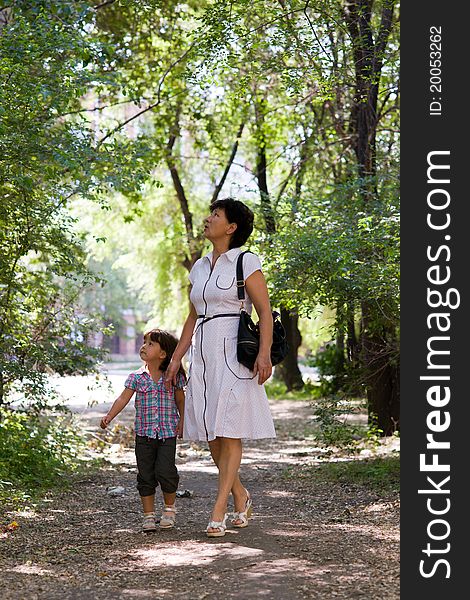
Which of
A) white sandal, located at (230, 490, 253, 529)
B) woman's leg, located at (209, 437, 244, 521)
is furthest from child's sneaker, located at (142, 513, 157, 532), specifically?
woman's leg, located at (209, 437, 244, 521)

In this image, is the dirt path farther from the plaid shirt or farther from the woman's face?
the woman's face

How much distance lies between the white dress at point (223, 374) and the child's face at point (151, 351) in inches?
18.6

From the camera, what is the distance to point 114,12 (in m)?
16.5

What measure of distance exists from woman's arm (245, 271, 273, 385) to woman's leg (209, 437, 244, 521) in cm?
45

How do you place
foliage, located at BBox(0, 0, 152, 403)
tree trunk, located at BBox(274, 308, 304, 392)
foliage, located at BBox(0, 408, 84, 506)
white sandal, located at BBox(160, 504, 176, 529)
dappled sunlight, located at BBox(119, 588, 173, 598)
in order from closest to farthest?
1. dappled sunlight, located at BBox(119, 588, 173, 598)
2. white sandal, located at BBox(160, 504, 176, 529)
3. foliage, located at BBox(0, 0, 152, 403)
4. foliage, located at BBox(0, 408, 84, 506)
5. tree trunk, located at BBox(274, 308, 304, 392)

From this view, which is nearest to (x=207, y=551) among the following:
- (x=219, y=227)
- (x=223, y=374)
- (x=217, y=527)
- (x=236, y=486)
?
(x=217, y=527)

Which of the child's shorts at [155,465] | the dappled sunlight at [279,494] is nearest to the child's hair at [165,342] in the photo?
the child's shorts at [155,465]

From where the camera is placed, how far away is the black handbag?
20.6ft

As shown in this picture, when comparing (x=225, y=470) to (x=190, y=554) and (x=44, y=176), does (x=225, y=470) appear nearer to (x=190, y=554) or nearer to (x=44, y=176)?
(x=190, y=554)

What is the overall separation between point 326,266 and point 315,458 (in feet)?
12.3

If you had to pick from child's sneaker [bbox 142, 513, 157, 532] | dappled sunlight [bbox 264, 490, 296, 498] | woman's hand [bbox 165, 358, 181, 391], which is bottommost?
dappled sunlight [bbox 264, 490, 296, 498]

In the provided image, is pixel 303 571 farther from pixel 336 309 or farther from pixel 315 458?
pixel 315 458

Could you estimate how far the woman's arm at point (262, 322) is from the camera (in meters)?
6.27

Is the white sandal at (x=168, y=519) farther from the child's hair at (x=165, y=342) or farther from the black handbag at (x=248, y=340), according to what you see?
the black handbag at (x=248, y=340)
